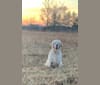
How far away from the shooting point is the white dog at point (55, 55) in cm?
575

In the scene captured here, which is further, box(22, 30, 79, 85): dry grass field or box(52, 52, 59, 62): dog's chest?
box(52, 52, 59, 62): dog's chest

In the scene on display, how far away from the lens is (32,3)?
568cm

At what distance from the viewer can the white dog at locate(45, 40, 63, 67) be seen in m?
5.75

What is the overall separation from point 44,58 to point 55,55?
0.40 ft

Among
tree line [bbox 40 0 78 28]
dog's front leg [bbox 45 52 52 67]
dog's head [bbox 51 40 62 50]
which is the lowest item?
dog's front leg [bbox 45 52 52 67]

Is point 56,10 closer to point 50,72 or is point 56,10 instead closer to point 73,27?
point 73,27

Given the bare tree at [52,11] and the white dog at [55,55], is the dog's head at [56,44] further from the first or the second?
the bare tree at [52,11]

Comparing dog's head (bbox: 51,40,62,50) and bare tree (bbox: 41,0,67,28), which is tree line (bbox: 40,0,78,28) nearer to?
bare tree (bbox: 41,0,67,28)

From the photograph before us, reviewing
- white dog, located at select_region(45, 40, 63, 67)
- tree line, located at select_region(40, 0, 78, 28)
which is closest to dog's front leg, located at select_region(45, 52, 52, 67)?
white dog, located at select_region(45, 40, 63, 67)

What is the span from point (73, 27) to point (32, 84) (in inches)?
29.8

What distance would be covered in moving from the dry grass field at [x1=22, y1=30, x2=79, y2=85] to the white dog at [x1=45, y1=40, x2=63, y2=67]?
39 millimetres

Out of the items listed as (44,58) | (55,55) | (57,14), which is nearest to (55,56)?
(55,55)

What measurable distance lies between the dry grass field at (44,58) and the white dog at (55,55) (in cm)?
4

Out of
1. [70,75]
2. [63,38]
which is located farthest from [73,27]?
[70,75]
